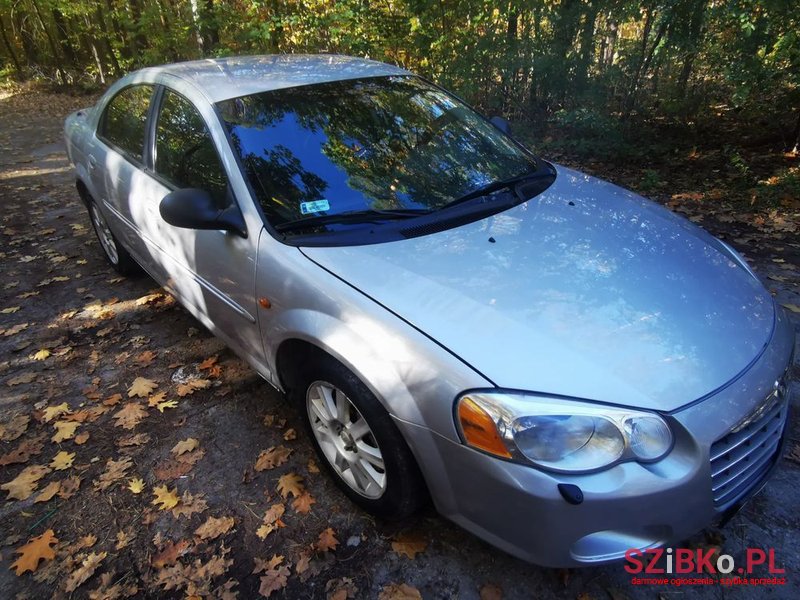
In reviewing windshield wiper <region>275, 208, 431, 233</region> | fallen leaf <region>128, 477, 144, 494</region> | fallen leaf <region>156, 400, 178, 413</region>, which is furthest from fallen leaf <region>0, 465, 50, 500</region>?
windshield wiper <region>275, 208, 431, 233</region>

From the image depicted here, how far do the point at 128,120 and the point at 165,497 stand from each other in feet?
8.14

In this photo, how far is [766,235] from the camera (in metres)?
4.60

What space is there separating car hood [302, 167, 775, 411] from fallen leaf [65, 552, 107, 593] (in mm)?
1531

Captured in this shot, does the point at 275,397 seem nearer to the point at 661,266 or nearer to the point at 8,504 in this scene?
the point at 8,504

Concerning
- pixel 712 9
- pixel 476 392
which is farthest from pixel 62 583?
pixel 712 9

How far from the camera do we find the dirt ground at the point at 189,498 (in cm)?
200

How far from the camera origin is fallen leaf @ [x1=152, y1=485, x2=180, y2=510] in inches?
A: 92.8

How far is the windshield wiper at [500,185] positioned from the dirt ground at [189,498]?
1.41 m

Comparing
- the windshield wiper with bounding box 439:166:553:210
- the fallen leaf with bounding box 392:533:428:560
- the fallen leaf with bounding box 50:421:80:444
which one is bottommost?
the fallen leaf with bounding box 50:421:80:444

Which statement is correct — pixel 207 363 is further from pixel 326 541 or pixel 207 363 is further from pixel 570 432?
pixel 570 432

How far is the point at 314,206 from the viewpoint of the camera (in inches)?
88.5

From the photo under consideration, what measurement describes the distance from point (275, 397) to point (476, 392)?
1.71 metres

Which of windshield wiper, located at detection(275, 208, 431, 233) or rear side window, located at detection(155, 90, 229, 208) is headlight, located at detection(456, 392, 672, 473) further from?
rear side window, located at detection(155, 90, 229, 208)

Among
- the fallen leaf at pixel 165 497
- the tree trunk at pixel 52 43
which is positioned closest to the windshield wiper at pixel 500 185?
the fallen leaf at pixel 165 497
